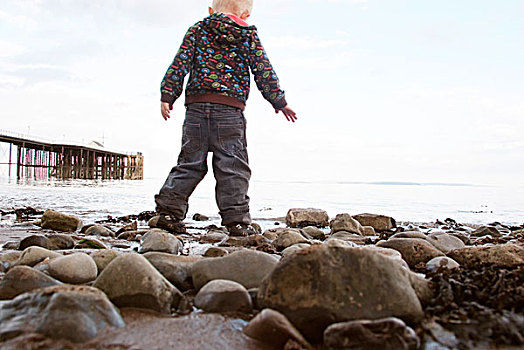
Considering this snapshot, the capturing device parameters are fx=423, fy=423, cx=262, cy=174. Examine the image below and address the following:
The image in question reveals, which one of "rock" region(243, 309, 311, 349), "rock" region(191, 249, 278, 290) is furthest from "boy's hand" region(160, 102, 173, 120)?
"rock" region(243, 309, 311, 349)

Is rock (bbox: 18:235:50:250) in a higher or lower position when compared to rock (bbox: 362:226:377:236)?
higher

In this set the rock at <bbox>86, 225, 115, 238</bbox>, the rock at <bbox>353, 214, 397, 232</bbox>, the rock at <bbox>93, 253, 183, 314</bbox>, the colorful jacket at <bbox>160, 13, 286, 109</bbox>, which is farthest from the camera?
the rock at <bbox>353, 214, 397, 232</bbox>

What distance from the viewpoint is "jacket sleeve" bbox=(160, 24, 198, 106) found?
12.0 ft

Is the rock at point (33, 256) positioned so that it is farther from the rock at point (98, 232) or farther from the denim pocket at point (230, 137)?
the denim pocket at point (230, 137)

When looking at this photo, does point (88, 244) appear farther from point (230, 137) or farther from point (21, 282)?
point (230, 137)

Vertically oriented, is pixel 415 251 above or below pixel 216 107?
below

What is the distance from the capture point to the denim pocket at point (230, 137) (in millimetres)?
3670

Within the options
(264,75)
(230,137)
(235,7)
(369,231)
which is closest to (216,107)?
(230,137)

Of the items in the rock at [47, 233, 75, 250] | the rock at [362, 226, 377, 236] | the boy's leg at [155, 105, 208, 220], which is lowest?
the rock at [362, 226, 377, 236]

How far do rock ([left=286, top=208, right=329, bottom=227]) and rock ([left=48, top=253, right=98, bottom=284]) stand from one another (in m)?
3.12

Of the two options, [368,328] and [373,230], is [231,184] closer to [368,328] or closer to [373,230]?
[373,230]

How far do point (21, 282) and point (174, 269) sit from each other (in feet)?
1.75

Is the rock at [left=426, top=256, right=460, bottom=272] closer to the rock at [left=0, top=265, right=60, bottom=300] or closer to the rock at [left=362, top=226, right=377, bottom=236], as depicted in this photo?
the rock at [left=0, top=265, right=60, bottom=300]

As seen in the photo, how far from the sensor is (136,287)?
53.7 inches
